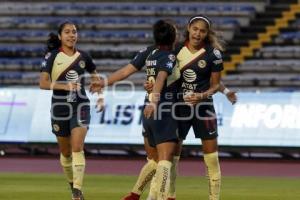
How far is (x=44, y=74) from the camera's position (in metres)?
15.2

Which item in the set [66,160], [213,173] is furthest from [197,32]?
[66,160]

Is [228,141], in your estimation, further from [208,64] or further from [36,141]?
[208,64]

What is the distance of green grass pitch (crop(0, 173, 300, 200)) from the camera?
16.3 meters

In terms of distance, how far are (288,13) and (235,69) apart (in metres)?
3.31

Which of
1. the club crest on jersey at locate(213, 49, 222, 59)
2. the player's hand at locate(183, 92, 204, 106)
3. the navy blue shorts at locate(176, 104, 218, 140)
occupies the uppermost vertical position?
the club crest on jersey at locate(213, 49, 222, 59)

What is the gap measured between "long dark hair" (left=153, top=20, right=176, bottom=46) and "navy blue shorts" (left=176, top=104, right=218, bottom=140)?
3.49 ft

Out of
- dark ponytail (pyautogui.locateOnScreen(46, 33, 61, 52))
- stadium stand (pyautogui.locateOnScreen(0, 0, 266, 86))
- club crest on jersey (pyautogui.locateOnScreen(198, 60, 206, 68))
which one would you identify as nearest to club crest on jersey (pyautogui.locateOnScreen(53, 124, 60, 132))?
dark ponytail (pyautogui.locateOnScreen(46, 33, 61, 52))

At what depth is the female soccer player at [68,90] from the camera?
14953mm

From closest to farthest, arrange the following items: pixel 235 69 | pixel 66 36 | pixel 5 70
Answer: pixel 66 36 < pixel 235 69 < pixel 5 70

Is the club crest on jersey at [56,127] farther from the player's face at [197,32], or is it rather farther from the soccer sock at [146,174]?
the player's face at [197,32]

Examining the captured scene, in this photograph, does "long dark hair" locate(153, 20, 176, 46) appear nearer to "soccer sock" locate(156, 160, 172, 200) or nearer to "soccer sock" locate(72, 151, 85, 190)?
"soccer sock" locate(156, 160, 172, 200)

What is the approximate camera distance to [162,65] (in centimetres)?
1282

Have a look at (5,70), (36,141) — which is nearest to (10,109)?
(36,141)

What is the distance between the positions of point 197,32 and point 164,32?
0.65m
